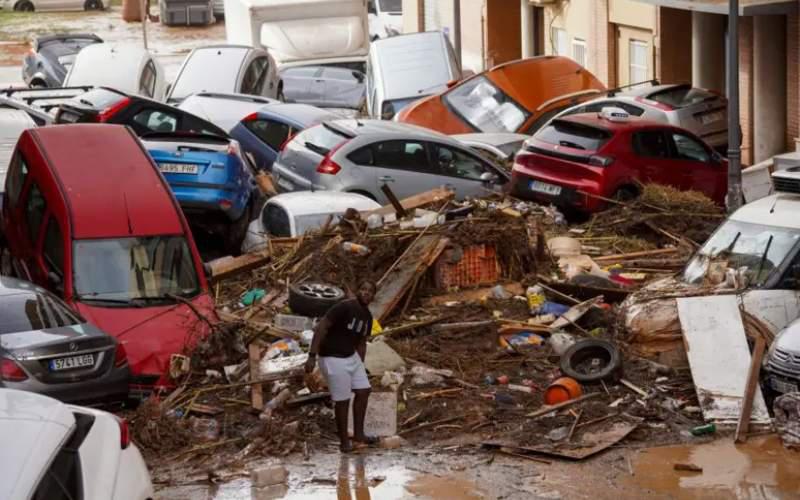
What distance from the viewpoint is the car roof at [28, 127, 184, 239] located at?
652 inches

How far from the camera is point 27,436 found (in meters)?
7.42

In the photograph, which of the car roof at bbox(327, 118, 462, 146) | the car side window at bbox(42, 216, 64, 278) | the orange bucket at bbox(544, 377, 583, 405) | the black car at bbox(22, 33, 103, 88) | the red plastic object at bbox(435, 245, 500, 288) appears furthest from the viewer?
the black car at bbox(22, 33, 103, 88)

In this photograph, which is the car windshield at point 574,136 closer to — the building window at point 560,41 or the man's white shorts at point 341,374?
the man's white shorts at point 341,374

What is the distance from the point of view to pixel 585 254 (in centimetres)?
1939

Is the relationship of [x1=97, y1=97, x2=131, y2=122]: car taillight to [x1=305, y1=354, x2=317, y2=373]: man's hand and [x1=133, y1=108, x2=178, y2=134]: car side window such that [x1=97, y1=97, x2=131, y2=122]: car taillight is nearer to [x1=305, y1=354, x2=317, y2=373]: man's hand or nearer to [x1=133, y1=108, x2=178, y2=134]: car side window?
[x1=133, y1=108, x2=178, y2=134]: car side window

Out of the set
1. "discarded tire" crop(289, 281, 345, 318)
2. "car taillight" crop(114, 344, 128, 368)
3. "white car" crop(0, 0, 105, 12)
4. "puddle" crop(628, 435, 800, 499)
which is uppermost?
"car taillight" crop(114, 344, 128, 368)

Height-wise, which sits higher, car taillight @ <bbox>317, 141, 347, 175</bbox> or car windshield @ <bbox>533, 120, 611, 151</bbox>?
car windshield @ <bbox>533, 120, 611, 151</bbox>

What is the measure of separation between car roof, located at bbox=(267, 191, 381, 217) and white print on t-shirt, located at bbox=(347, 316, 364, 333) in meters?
6.69

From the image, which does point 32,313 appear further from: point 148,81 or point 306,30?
point 306,30

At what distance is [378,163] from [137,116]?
14.4 feet

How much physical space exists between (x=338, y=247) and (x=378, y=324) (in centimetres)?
169

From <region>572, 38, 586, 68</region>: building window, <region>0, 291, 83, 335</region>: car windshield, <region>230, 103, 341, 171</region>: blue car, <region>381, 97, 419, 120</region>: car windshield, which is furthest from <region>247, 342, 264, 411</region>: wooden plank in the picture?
<region>572, 38, 586, 68</region>: building window

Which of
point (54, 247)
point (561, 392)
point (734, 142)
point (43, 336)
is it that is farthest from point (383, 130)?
point (43, 336)

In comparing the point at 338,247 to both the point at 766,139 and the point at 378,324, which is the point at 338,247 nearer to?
the point at 378,324
